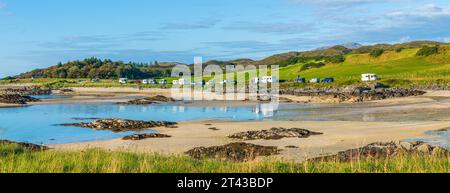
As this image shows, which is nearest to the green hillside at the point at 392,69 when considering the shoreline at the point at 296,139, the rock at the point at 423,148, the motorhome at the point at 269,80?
the motorhome at the point at 269,80


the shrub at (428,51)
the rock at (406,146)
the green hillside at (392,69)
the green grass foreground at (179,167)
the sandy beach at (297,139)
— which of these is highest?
the shrub at (428,51)

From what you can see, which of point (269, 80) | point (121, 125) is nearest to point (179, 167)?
point (121, 125)

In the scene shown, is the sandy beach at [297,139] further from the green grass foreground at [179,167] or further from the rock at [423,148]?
the green grass foreground at [179,167]

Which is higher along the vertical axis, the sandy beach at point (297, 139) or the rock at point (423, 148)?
the rock at point (423, 148)

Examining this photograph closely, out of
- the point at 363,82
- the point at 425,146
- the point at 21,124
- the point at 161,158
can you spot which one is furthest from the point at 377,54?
the point at 161,158

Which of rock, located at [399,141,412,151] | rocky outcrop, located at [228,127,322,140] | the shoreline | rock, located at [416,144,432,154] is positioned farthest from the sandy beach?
rock, located at [416,144,432,154]

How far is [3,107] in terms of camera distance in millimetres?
57844

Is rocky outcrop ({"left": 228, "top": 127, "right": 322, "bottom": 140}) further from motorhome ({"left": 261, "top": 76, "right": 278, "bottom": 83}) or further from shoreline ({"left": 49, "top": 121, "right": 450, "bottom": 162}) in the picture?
motorhome ({"left": 261, "top": 76, "right": 278, "bottom": 83})

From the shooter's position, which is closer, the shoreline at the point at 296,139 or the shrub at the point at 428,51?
the shoreline at the point at 296,139

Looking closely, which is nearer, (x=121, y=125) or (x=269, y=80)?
(x=121, y=125)

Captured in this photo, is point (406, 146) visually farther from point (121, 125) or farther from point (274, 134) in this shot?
point (121, 125)

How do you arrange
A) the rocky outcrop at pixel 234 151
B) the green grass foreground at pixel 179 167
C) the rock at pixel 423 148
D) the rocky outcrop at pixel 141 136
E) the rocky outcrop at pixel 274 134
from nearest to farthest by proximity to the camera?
1. the green grass foreground at pixel 179 167
2. the rock at pixel 423 148
3. the rocky outcrop at pixel 234 151
4. the rocky outcrop at pixel 274 134
5. the rocky outcrop at pixel 141 136
